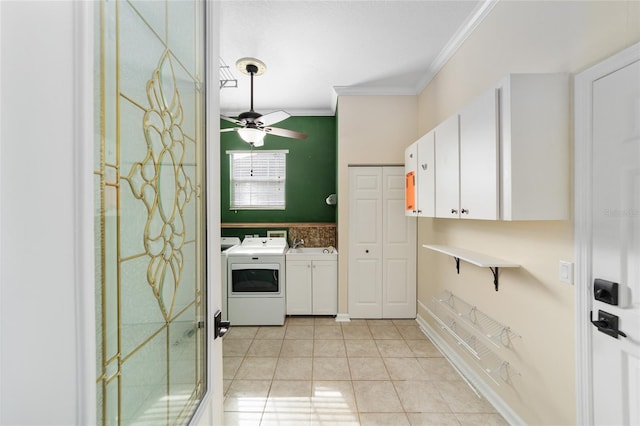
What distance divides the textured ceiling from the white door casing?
4.31 feet

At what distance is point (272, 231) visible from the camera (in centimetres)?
435

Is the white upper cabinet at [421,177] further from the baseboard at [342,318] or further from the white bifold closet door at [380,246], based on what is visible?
the baseboard at [342,318]

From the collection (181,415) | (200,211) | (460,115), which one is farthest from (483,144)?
(181,415)

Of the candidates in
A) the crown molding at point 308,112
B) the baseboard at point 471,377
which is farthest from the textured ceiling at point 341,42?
the baseboard at point 471,377

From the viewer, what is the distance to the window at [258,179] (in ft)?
14.8

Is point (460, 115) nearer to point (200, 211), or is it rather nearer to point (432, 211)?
point (432, 211)

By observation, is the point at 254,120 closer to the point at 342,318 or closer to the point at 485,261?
the point at 485,261

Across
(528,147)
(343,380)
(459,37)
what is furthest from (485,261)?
(459,37)

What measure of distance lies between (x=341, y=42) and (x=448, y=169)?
1.53 m

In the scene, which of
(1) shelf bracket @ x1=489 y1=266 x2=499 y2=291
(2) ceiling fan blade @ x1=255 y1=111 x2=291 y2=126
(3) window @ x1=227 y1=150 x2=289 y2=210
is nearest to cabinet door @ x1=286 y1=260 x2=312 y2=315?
(3) window @ x1=227 y1=150 x2=289 y2=210

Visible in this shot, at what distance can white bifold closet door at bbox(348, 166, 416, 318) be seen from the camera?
3688 millimetres

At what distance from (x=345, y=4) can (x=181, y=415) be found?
2.63 meters

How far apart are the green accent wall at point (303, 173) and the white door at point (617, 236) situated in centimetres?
335

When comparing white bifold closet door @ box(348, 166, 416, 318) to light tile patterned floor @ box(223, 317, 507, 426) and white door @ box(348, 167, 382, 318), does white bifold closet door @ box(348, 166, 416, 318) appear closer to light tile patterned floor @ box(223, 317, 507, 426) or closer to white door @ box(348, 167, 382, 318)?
white door @ box(348, 167, 382, 318)
